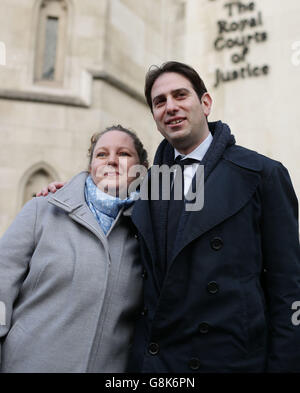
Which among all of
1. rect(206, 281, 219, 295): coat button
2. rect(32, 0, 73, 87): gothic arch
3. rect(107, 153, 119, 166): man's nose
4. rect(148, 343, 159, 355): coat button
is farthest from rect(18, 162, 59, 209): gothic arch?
rect(206, 281, 219, 295): coat button

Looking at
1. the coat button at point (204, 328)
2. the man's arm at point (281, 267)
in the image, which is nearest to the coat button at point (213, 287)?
the coat button at point (204, 328)

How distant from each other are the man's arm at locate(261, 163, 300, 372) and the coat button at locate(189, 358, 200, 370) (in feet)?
0.85

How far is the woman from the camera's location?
1.81 meters

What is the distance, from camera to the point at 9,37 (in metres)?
7.02

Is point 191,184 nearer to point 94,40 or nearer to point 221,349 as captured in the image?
point 221,349

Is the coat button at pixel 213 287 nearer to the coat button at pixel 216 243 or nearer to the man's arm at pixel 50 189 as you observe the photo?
the coat button at pixel 216 243

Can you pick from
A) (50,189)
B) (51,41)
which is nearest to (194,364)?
(50,189)

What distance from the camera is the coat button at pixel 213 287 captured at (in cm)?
163

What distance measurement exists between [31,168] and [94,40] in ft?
Answer: 7.73

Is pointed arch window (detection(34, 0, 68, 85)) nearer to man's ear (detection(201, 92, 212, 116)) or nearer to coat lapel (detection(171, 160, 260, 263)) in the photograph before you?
man's ear (detection(201, 92, 212, 116))

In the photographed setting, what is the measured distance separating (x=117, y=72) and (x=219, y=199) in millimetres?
6239

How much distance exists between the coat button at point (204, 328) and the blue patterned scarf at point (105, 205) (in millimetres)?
641

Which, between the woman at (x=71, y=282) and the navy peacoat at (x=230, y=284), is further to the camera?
the woman at (x=71, y=282)
